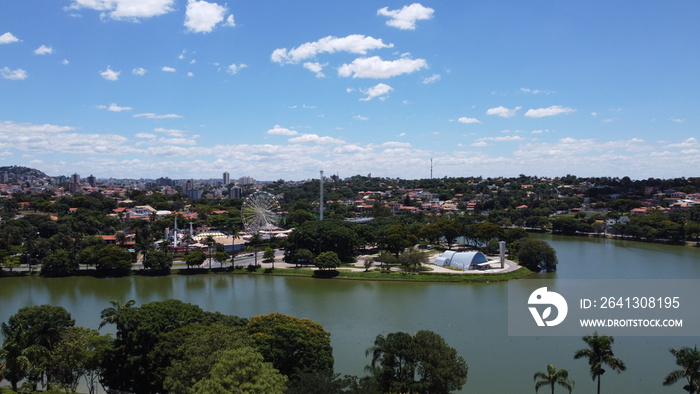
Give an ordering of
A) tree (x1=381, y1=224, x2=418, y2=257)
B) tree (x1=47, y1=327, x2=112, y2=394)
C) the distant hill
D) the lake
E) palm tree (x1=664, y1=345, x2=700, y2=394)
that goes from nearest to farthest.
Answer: palm tree (x1=664, y1=345, x2=700, y2=394), tree (x1=47, y1=327, x2=112, y2=394), the lake, tree (x1=381, y1=224, x2=418, y2=257), the distant hill

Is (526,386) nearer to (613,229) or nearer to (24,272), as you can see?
(24,272)

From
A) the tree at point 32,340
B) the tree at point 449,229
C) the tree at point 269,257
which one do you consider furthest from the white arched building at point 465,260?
the tree at point 32,340

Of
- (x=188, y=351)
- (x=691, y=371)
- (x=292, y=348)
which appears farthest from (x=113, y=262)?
(x=691, y=371)

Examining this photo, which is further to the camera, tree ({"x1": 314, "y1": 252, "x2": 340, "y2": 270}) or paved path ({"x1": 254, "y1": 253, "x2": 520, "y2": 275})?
tree ({"x1": 314, "y1": 252, "x2": 340, "y2": 270})

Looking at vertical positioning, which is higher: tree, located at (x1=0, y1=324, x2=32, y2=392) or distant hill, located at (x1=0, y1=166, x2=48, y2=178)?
distant hill, located at (x1=0, y1=166, x2=48, y2=178)

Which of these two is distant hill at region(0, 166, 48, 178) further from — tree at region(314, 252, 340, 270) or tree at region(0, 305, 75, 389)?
tree at region(0, 305, 75, 389)

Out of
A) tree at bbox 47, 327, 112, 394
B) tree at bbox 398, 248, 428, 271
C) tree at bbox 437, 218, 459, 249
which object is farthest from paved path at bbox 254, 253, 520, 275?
tree at bbox 47, 327, 112, 394

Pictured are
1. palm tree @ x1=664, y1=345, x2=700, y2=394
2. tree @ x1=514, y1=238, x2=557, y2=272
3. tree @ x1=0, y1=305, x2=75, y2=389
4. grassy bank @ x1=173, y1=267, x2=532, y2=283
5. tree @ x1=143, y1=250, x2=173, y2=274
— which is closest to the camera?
palm tree @ x1=664, y1=345, x2=700, y2=394

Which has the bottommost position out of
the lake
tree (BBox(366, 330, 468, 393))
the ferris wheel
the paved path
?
the lake

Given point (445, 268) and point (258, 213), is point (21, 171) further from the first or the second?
point (445, 268)
